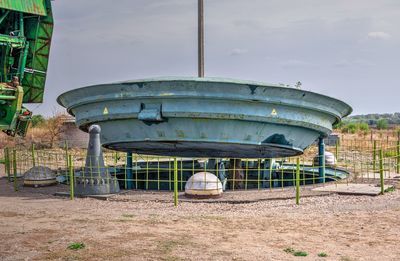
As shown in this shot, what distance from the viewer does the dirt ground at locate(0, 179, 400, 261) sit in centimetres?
671

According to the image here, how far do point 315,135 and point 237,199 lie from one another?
12.7 ft

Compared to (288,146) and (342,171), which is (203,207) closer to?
(288,146)

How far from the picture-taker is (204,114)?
470 inches

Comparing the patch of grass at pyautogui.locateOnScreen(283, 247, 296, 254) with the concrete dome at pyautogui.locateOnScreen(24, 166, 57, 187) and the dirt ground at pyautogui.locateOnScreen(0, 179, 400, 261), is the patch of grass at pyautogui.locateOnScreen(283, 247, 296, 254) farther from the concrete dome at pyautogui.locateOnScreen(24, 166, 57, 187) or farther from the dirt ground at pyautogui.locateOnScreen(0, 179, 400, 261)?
the concrete dome at pyautogui.locateOnScreen(24, 166, 57, 187)

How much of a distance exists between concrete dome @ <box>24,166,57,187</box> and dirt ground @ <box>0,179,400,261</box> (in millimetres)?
1774

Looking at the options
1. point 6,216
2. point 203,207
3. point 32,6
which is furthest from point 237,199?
point 32,6

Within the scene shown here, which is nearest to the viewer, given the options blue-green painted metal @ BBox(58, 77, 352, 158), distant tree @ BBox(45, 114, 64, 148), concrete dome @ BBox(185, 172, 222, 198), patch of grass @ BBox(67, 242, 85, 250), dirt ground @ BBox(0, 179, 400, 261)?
dirt ground @ BBox(0, 179, 400, 261)

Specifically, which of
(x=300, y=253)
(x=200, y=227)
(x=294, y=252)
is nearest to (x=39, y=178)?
(x=200, y=227)

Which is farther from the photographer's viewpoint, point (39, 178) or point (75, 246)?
point (39, 178)

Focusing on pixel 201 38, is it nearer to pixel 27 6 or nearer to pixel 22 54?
pixel 27 6

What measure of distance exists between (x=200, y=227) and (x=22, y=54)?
1365 cm

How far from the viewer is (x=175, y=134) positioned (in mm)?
12430

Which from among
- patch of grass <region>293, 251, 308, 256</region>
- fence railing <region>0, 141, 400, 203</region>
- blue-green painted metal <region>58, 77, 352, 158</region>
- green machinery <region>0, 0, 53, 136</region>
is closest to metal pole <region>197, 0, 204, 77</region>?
blue-green painted metal <region>58, 77, 352, 158</region>

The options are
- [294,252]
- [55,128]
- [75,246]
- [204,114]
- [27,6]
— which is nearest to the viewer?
[294,252]
